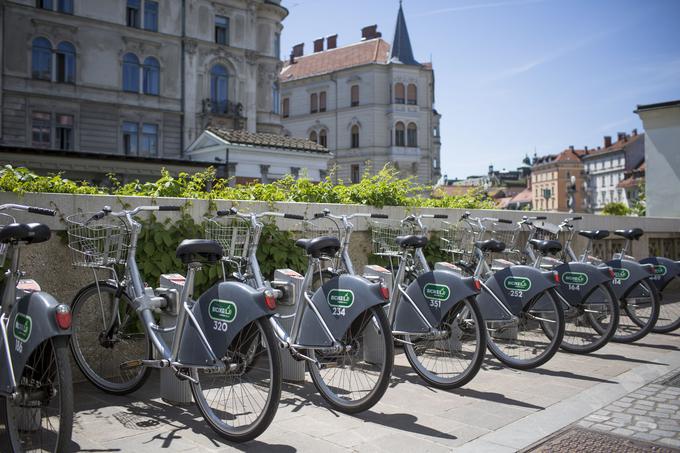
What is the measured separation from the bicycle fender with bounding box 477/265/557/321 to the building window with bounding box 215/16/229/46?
3595cm

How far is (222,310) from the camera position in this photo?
159 inches

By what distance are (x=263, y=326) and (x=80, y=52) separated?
3384 centimetres

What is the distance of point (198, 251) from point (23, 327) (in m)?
1.14

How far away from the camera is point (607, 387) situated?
5480mm

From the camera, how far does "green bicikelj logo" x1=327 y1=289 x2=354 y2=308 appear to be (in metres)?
4.57

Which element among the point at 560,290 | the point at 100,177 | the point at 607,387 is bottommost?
the point at 607,387

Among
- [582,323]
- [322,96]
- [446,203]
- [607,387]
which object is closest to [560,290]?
[582,323]

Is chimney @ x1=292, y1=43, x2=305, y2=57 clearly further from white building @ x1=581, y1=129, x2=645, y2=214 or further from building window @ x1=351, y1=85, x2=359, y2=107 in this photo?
white building @ x1=581, y1=129, x2=645, y2=214

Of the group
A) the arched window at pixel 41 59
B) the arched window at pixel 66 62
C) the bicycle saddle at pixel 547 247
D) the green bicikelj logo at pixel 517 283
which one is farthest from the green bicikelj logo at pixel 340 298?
the arched window at pixel 66 62

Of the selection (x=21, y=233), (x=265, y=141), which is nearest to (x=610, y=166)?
(x=265, y=141)

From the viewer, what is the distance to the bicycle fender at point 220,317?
3.95 m

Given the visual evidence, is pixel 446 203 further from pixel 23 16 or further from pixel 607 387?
pixel 23 16

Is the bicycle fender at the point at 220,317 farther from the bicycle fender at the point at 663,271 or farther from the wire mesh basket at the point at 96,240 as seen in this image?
the bicycle fender at the point at 663,271

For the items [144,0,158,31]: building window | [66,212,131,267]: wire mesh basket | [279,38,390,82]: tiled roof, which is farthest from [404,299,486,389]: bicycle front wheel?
[279,38,390,82]: tiled roof
